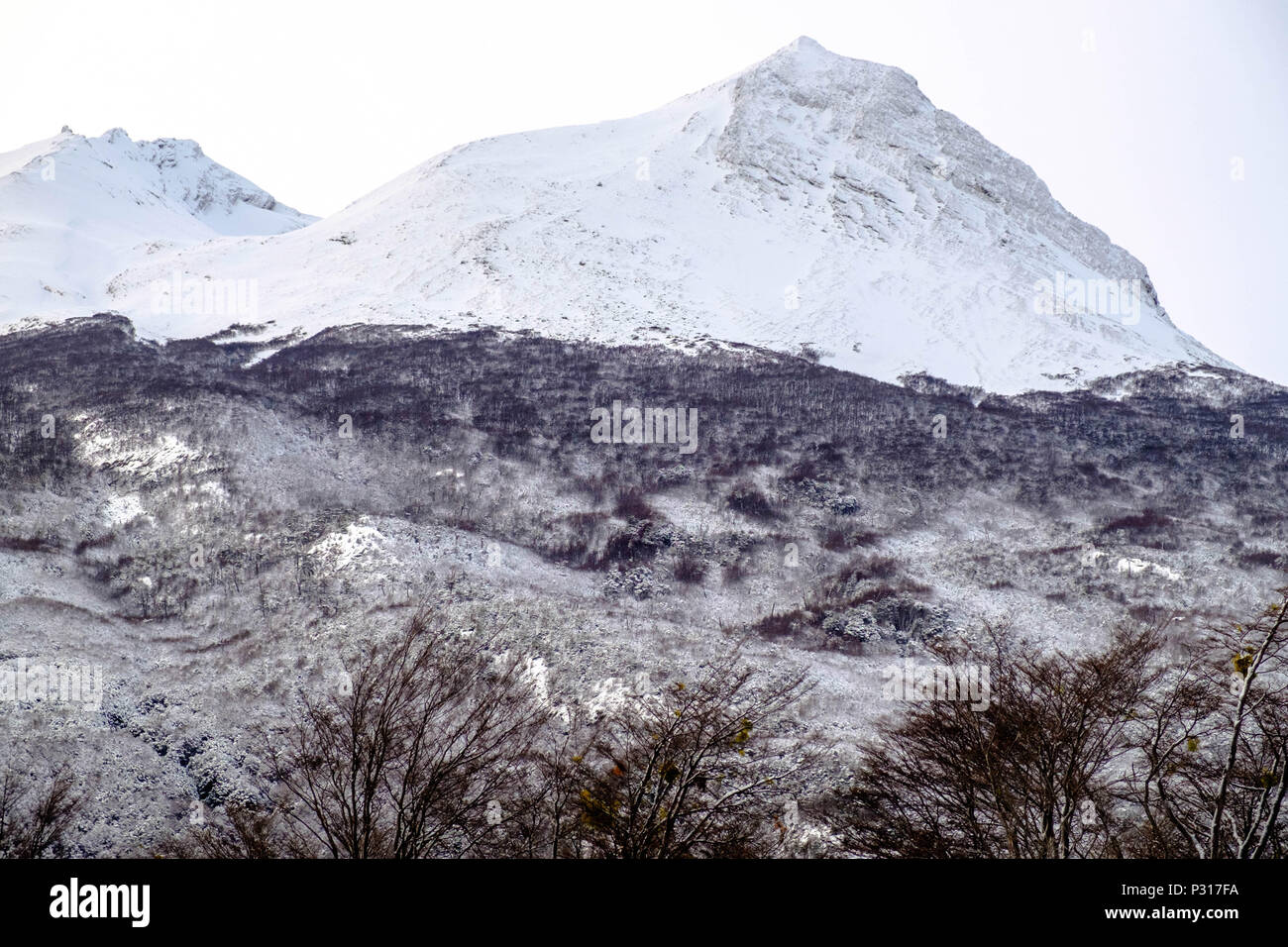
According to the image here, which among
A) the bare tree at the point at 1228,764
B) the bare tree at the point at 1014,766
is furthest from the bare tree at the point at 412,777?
the bare tree at the point at 1228,764

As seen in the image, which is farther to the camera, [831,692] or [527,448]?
[527,448]

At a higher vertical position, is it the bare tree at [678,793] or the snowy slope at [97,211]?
the snowy slope at [97,211]

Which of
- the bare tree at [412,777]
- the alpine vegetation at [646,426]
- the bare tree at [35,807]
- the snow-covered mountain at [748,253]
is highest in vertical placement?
the snow-covered mountain at [748,253]

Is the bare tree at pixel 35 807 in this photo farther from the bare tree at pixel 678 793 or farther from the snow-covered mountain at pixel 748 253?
the snow-covered mountain at pixel 748 253

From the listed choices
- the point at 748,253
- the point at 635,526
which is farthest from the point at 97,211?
the point at 635,526

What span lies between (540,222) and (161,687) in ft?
239

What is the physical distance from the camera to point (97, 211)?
103438mm

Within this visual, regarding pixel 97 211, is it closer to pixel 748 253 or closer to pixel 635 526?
pixel 748 253

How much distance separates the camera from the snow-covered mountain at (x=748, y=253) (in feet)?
236

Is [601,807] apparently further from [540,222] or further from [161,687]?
[540,222]

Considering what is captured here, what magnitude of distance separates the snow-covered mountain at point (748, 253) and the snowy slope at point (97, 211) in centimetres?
487
